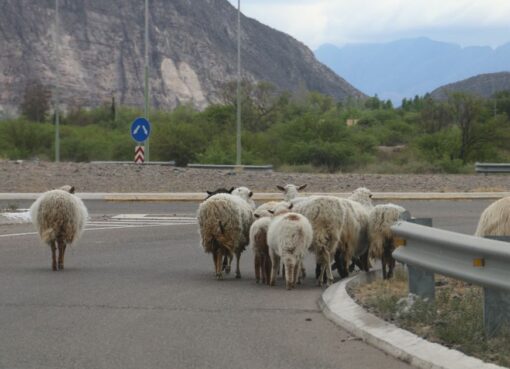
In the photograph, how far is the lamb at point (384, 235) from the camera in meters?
13.4

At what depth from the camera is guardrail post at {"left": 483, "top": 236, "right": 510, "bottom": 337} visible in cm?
846

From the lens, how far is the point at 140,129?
116 feet

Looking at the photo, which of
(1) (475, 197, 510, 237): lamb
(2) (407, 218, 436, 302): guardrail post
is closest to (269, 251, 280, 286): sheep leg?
(1) (475, 197, 510, 237): lamb

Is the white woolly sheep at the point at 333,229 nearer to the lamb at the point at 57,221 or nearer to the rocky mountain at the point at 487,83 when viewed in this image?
the lamb at the point at 57,221

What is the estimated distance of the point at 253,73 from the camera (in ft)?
478

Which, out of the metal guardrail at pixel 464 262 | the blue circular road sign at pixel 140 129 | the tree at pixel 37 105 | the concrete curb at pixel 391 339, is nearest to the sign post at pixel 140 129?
the blue circular road sign at pixel 140 129

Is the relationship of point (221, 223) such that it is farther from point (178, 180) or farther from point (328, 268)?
point (178, 180)

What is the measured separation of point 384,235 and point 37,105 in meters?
94.9

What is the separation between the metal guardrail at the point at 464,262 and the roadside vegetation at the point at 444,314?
18cm

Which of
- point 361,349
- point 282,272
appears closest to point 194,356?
point 361,349

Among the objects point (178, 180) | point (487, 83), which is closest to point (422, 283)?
point (178, 180)

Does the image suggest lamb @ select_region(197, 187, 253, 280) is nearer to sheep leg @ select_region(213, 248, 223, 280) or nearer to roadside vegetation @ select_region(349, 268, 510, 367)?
sheep leg @ select_region(213, 248, 223, 280)

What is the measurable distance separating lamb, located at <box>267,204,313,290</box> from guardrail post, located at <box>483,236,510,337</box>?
4.19m

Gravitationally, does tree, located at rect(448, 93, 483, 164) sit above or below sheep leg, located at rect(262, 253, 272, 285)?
above
